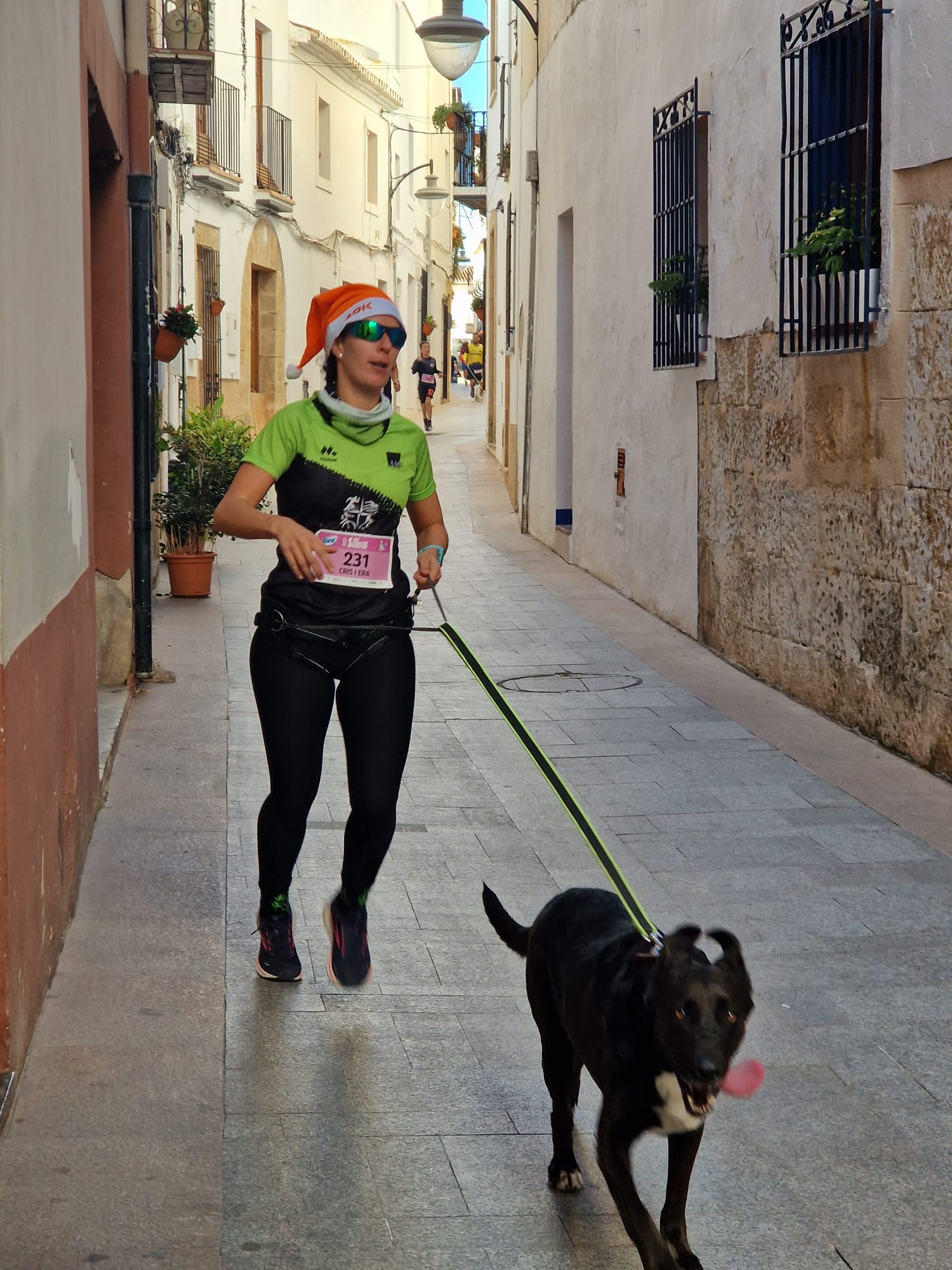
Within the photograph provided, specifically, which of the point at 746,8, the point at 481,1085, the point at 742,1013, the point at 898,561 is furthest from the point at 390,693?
the point at 746,8

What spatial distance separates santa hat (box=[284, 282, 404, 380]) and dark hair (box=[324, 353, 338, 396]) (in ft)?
0.09

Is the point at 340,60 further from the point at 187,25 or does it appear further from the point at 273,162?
the point at 187,25

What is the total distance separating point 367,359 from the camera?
152 inches

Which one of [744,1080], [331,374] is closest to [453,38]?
[331,374]

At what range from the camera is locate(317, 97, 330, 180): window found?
3108 cm

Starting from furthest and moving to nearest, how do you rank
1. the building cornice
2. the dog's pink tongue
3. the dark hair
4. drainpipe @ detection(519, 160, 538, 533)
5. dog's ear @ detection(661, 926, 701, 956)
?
the building cornice, drainpipe @ detection(519, 160, 538, 533), the dark hair, dog's ear @ detection(661, 926, 701, 956), the dog's pink tongue

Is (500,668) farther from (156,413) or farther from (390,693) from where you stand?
(390,693)

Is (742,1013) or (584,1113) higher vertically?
(742,1013)

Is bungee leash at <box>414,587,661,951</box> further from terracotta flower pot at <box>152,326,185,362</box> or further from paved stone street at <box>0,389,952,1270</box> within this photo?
terracotta flower pot at <box>152,326,185,362</box>

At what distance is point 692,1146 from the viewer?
268cm

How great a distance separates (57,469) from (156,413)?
6489 mm

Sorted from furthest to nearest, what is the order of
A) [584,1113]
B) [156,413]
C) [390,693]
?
[156,413]
[390,693]
[584,1113]

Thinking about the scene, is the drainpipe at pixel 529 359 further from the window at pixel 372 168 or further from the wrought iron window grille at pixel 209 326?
the window at pixel 372 168

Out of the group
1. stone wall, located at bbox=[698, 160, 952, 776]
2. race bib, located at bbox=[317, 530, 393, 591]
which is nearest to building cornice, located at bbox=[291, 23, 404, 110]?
stone wall, located at bbox=[698, 160, 952, 776]
